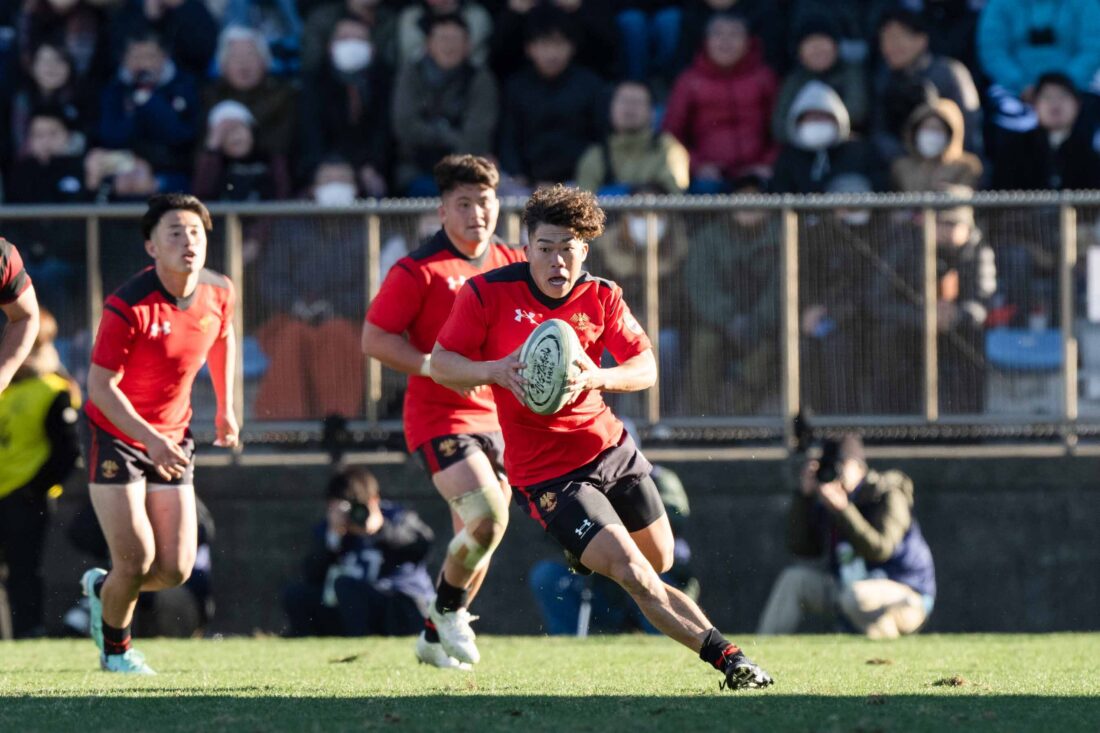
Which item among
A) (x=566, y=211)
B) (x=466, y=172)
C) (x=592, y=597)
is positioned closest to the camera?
(x=566, y=211)

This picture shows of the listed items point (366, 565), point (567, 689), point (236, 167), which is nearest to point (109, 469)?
point (567, 689)

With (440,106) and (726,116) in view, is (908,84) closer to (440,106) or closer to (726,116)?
(726,116)

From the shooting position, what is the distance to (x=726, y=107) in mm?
14133

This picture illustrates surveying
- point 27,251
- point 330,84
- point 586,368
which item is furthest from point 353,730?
point 330,84

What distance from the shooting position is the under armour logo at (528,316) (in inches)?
302

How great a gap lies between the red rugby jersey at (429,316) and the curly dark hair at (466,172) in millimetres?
311

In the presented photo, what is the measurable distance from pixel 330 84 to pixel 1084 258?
580 cm

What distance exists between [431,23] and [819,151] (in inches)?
127

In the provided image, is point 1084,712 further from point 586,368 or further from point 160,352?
point 160,352

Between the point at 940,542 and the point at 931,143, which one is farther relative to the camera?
the point at 931,143

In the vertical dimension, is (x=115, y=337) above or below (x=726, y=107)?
below

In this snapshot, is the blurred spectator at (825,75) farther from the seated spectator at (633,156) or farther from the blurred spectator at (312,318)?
the blurred spectator at (312,318)

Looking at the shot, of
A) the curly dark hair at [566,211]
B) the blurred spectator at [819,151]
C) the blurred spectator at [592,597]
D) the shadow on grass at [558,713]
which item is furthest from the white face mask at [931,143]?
the shadow on grass at [558,713]

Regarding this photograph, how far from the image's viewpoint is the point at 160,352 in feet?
29.3
